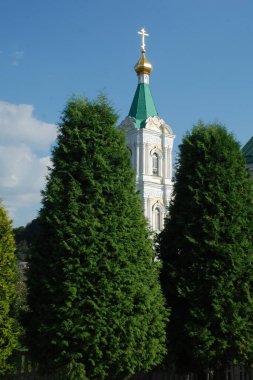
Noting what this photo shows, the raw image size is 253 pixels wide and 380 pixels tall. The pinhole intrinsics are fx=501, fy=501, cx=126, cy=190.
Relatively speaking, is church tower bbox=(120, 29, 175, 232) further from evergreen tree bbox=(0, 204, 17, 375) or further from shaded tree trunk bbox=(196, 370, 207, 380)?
evergreen tree bbox=(0, 204, 17, 375)

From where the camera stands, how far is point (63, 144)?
11.2 m

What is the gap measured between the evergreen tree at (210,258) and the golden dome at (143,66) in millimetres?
35880

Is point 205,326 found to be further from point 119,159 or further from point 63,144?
point 63,144

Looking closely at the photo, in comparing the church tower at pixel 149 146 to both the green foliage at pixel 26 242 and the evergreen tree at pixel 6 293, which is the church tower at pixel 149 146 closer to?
the green foliage at pixel 26 242

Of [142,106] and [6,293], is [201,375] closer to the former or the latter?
[6,293]

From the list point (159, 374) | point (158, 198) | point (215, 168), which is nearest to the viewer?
point (215, 168)

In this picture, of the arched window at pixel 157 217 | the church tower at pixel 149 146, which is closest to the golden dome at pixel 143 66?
the church tower at pixel 149 146

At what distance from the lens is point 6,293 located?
35.3 ft

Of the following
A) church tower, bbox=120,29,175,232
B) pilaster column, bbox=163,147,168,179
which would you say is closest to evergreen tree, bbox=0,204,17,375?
church tower, bbox=120,29,175,232

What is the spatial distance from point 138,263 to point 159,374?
14.8ft

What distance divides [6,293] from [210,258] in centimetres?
486

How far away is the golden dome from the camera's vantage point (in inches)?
1886

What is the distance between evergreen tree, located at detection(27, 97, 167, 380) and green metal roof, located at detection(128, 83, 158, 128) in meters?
35.7

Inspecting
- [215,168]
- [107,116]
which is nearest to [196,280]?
[215,168]
